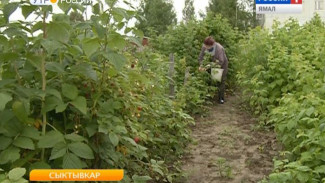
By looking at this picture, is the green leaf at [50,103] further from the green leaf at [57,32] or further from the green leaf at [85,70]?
the green leaf at [57,32]

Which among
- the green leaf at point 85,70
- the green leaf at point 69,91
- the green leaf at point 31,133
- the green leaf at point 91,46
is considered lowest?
the green leaf at point 31,133

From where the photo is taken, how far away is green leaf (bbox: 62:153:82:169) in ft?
7.89

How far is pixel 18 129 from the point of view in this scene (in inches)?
99.2

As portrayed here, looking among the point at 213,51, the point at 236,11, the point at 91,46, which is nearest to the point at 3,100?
the point at 91,46

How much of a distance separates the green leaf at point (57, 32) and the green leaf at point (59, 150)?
55 centimetres

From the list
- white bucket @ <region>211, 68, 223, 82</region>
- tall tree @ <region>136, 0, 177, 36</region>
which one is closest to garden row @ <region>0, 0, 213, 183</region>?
white bucket @ <region>211, 68, 223, 82</region>

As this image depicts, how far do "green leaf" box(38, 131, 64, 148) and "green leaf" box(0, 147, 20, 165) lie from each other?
0.40 feet

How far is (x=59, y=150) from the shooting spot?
247 centimetres

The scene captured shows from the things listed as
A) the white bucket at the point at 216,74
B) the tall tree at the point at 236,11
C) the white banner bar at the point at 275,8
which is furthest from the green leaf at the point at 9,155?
the tall tree at the point at 236,11

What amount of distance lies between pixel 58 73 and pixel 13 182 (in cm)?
78

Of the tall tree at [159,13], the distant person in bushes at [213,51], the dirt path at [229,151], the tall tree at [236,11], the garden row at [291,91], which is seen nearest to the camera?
the garden row at [291,91]

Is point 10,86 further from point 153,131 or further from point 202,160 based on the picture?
point 202,160

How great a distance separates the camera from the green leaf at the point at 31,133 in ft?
8.19

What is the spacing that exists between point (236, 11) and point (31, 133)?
125 feet
